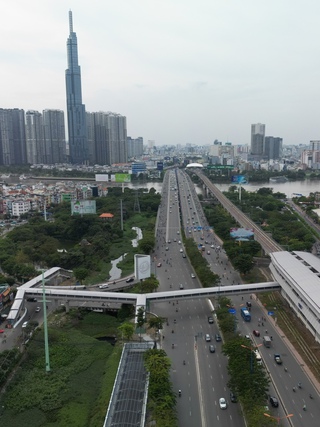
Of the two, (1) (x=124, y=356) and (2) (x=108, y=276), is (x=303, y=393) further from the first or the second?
(2) (x=108, y=276)

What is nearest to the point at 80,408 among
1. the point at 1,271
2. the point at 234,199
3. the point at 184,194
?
the point at 1,271

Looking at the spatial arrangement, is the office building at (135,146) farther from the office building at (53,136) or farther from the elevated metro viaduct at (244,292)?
the elevated metro viaduct at (244,292)

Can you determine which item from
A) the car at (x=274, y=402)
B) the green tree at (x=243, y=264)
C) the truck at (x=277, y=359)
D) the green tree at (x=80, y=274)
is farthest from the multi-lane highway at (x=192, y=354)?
the green tree at (x=80, y=274)

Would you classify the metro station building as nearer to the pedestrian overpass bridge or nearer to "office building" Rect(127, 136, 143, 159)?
the pedestrian overpass bridge

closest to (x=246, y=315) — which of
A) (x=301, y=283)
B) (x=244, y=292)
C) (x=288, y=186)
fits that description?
(x=244, y=292)

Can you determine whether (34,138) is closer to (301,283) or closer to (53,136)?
(53,136)
